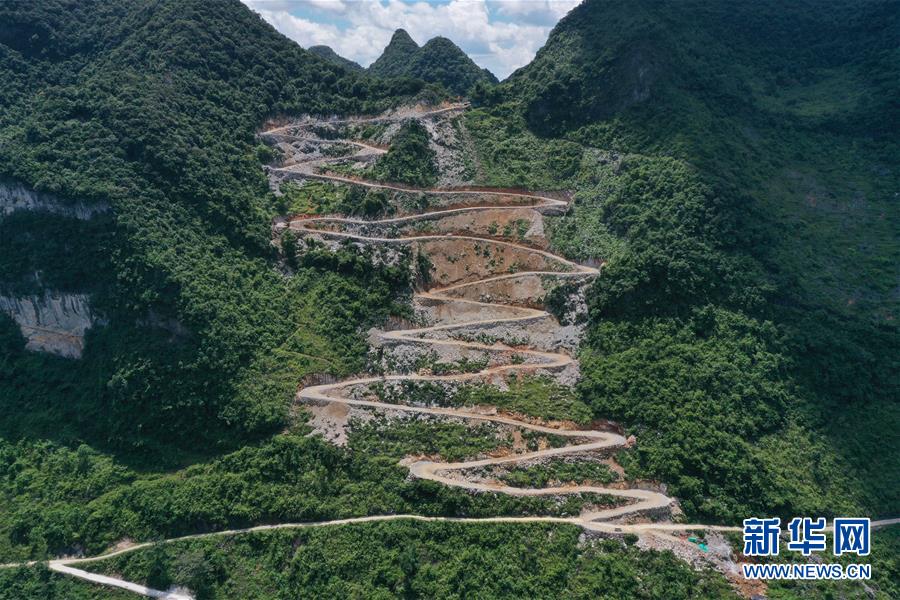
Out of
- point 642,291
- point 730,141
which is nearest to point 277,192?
point 642,291

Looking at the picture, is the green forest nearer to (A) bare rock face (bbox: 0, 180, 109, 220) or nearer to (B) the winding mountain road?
(A) bare rock face (bbox: 0, 180, 109, 220)

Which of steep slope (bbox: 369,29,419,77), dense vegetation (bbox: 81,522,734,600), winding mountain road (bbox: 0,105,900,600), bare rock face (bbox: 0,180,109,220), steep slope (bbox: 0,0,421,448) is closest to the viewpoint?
dense vegetation (bbox: 81,522,734,600)

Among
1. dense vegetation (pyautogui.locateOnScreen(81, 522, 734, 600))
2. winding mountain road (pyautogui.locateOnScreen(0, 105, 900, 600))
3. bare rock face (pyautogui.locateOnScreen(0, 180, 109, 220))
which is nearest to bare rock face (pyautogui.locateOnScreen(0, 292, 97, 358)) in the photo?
bare rock face (pyautogui.locateOnScreen(0, 180, 109, 220))

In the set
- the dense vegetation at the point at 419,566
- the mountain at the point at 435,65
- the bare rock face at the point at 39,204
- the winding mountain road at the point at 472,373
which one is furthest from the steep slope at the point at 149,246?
the mountain at the point at 435,65

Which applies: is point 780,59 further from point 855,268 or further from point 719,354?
point 719,354

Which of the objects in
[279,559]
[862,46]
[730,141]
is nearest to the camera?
[279,559]

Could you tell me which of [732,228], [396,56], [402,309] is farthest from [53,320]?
[396,56]

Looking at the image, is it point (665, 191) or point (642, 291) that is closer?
point (642, 291)
